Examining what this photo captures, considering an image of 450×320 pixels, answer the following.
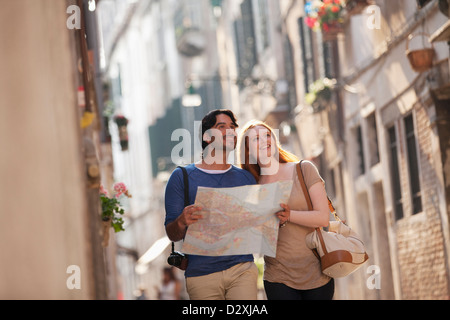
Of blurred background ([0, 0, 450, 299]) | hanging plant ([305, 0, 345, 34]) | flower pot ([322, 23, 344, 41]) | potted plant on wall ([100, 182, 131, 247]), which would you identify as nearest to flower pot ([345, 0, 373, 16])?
blurred background ([0, 0, 450, 299])

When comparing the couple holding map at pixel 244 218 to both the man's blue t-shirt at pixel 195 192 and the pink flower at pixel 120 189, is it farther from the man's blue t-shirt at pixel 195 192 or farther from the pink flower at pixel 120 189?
the pink flower at pixel 120 189

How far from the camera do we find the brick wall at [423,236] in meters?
11.8

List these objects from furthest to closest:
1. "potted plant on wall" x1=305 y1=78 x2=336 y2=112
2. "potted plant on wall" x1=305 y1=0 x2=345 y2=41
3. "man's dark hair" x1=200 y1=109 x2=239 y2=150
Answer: "potted plant on wall" x1=305 y1=78 x2=336 y2=112
"potted plant on wall" x1=305 y1=0 x2=345 y2=41
"man's dark hair" x1=200 y1=109 x2=239 y2=150

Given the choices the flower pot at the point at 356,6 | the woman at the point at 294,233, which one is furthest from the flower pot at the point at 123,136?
the woman at the point at 294,233

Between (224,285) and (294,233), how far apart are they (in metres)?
0.49

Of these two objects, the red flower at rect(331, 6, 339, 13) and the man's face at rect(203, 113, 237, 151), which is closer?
the man's face at rect(203, 113, 237, 151)

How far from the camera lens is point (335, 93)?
1759 centimetres

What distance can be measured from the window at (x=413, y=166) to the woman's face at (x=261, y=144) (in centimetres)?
750

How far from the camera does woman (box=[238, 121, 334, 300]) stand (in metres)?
5.54

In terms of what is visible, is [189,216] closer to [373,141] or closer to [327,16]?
[373,141]

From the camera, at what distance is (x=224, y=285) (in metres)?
5.43

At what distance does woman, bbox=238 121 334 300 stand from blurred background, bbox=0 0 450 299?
1.01 metres

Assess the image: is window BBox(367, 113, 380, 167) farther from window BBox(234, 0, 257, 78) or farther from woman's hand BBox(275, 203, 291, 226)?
woman's hand BBox(275, 203, 291, 226)

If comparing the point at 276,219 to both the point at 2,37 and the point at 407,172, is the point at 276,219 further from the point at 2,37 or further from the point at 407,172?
the point at 407,172
